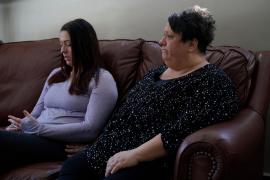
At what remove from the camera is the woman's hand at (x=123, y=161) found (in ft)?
4.48

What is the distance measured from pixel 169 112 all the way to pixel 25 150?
650 millimetres

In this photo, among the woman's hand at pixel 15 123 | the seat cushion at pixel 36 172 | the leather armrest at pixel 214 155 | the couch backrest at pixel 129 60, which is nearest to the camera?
the leather armrest at pixel 214 155

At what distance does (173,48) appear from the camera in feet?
5.08

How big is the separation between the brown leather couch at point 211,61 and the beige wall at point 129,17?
326 mm

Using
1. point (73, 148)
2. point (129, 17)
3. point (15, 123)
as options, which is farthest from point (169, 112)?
point (129, 17)

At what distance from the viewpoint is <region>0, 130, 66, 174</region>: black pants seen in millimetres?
1637

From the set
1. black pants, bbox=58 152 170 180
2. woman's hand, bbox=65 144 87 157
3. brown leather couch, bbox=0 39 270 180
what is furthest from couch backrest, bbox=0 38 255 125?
black pants, bbox=58 152 170 180

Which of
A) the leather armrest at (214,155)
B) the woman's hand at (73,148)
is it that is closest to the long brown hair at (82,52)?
the woman's hand at (73,148)

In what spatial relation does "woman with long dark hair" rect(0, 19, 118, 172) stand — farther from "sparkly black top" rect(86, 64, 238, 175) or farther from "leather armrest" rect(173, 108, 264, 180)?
"leather armrest" rect(173, 108, 264, 180)

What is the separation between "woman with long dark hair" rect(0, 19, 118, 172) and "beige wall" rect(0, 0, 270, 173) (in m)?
0.51

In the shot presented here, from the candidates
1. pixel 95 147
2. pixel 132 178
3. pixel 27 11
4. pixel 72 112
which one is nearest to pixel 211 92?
pixel 132 178

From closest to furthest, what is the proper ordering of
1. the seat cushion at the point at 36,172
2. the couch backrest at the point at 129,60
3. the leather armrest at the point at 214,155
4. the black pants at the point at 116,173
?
the leather armrest at the point at 214,155 < the black pants at the point at 116,173 < the seat cushion at the point at 36,172 < the couch backrest at the point at 129,60

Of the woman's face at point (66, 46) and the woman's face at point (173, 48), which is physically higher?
the woman's face at point (173, 48)

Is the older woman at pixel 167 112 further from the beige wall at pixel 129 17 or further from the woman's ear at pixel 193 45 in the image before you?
the beige wall at pixel 129 17
